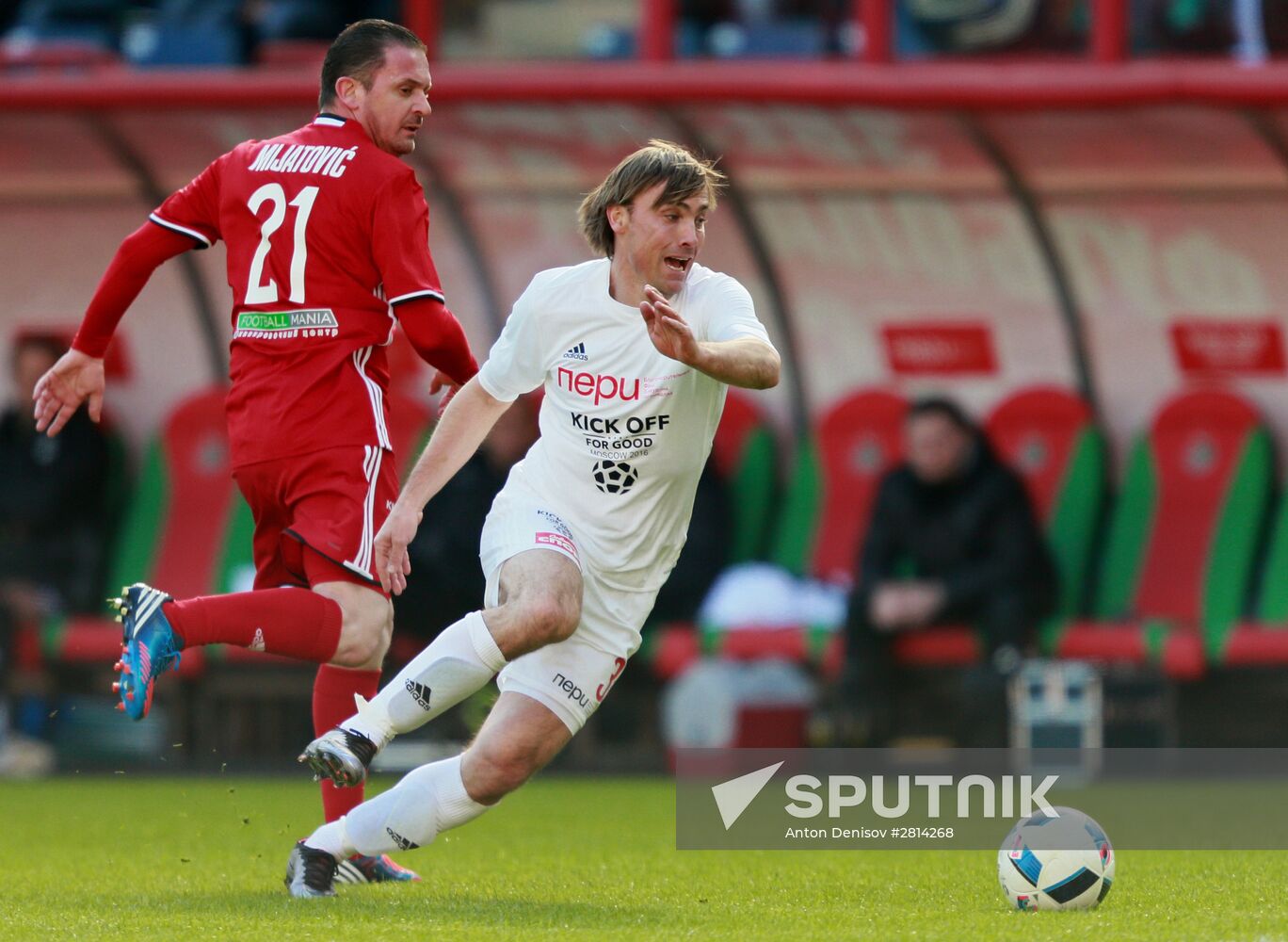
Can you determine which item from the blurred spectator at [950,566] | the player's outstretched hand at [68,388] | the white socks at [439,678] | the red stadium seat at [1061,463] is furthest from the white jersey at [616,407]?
the red stadium seat at [1061,463]

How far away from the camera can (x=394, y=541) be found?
5348mm

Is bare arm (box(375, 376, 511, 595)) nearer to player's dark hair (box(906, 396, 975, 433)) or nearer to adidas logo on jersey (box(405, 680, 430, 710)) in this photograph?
adidas logo on jersey (box(405, 680, 430, 710))

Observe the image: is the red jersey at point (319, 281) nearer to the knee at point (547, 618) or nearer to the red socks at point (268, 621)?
the red socks at point (268, 621)

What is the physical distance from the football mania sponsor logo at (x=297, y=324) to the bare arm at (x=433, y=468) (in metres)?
0.44

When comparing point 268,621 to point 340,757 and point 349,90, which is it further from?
point 349,90

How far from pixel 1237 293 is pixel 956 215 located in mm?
1310

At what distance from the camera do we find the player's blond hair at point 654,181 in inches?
217

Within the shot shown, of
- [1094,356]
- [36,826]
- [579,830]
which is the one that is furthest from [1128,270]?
[36,826]

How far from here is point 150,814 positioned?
862 centimetres

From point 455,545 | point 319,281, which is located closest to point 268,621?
point 319,281

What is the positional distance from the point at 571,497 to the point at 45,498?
616cm

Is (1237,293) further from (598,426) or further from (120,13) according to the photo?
(598,426)

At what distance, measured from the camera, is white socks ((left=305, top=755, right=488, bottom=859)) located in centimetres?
543

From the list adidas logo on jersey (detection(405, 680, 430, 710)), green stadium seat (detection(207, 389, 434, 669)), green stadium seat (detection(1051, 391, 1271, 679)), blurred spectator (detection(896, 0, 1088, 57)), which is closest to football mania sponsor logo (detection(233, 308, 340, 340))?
adidas logo on jersey (detection(405, 680, 430, 710))
